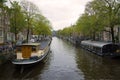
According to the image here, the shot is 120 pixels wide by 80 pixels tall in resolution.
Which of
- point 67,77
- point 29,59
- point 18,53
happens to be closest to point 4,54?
point 18,53

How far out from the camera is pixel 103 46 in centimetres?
4566

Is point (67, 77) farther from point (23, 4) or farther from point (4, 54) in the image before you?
point (23, 4)

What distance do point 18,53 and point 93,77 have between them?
40.7 feet

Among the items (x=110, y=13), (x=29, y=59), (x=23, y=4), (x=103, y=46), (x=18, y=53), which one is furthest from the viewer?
(x=23, y=4)

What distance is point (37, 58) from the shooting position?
3322cm

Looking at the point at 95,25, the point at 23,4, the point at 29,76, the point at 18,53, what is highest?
the point at 23,4

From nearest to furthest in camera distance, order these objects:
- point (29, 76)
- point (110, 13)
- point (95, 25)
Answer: point (29, 76) → point (110, 13) → point (95, 25)

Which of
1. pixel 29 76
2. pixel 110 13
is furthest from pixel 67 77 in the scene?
pixel 110 13

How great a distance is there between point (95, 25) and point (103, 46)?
9.49 metres

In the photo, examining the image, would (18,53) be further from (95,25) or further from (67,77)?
(95,25)

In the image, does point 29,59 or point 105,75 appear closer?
point 105,75

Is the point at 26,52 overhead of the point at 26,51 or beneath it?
beneath

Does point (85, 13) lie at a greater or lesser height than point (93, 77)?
greater

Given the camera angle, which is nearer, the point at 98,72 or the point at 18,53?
the point at 98,72
